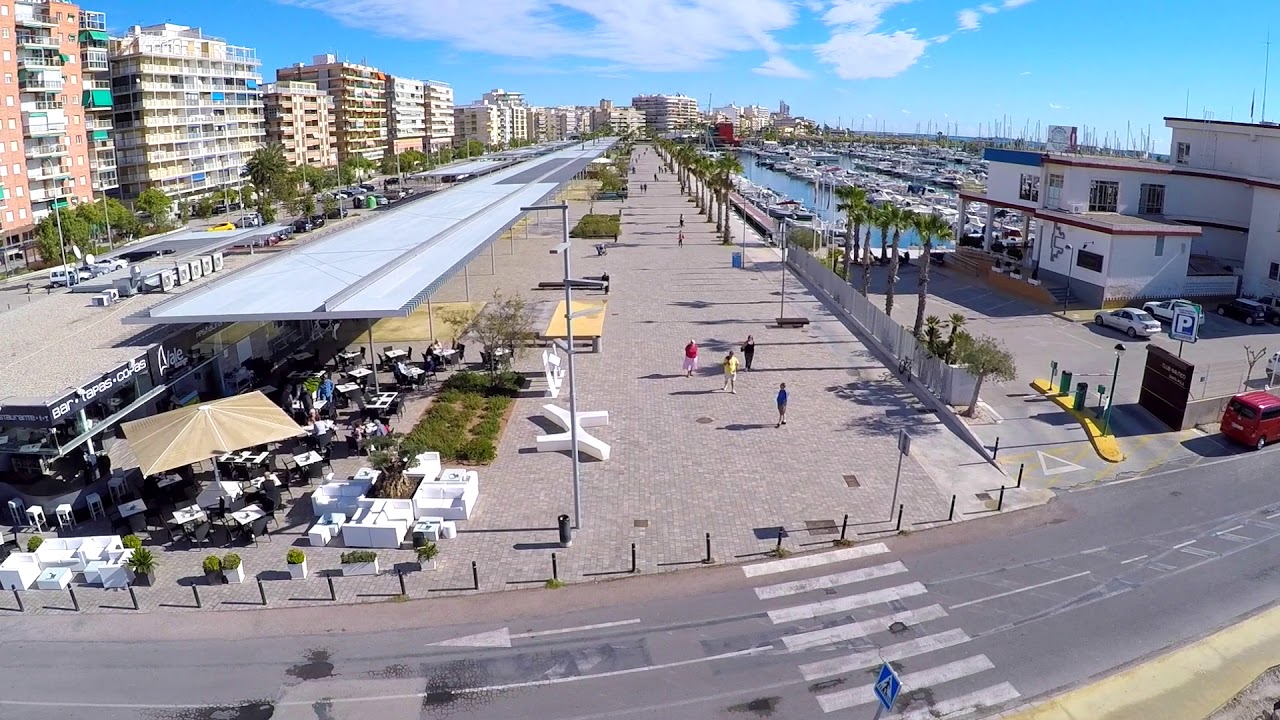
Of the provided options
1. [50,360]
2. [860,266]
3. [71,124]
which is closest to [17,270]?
[71,124]

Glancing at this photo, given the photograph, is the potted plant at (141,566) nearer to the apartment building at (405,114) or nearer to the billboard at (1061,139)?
the billboard at (1061,139)

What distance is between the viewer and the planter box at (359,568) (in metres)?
14.6

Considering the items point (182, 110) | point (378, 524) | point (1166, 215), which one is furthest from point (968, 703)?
point (182, 110)

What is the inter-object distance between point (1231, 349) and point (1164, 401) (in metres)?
10.6

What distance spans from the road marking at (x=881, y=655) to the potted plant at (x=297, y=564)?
29.6 ft

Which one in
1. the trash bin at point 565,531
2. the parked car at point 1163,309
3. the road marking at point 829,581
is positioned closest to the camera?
the road marking at point 829,581

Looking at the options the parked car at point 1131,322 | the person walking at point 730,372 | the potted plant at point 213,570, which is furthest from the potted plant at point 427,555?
the parked car at point 1131,322

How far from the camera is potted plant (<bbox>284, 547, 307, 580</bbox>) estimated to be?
14.4m

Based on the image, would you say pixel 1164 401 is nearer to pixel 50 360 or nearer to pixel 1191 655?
pixel 1191 655

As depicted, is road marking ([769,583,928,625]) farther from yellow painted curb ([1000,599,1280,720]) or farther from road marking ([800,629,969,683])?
yellow painted curb ([1000,599,1280,720])

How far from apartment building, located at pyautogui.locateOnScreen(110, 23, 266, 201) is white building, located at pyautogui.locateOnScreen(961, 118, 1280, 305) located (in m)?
80.0

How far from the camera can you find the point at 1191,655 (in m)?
12.5

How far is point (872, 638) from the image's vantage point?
41.5 ft

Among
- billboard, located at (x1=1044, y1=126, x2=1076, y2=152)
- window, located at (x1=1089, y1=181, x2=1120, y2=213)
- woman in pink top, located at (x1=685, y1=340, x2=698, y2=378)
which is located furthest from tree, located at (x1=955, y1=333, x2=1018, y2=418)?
billboard, located at (x1=1044, y1=126, x2=1076, y2=152)
